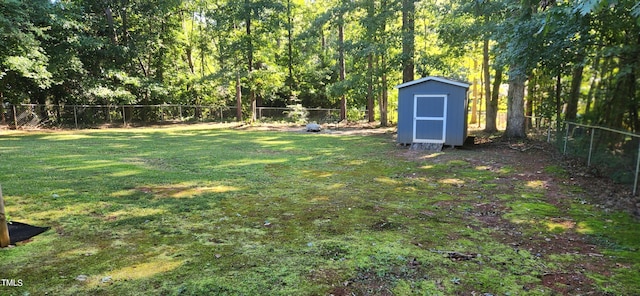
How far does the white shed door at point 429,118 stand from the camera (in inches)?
434

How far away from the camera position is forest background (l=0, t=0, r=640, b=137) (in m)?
7.46

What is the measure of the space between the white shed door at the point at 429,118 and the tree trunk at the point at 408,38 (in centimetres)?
497

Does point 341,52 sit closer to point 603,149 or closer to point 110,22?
point 110,22

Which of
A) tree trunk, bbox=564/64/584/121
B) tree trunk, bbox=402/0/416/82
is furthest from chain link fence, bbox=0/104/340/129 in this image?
tree trunk, bbox=564/64/584/121

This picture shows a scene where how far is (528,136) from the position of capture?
12344 millimetres

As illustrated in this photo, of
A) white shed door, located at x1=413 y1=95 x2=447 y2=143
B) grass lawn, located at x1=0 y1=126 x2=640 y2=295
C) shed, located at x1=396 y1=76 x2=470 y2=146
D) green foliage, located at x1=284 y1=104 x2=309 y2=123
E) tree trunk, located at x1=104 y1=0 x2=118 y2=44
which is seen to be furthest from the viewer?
green foliage, located at x1=284 y1=104 x2=309 y2=123

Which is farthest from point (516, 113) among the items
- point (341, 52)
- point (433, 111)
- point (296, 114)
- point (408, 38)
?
point (296, 114)

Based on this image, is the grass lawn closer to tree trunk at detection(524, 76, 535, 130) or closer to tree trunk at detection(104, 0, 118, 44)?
tree trunk at detection(524, 76, 535, 130)

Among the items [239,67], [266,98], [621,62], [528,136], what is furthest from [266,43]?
[621,62]

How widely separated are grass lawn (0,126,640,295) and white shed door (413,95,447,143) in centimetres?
396

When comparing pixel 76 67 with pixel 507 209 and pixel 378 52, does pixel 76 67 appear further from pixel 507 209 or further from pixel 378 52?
pixel 507 209

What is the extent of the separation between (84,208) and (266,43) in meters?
17.9

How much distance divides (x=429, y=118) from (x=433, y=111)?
0.81ft

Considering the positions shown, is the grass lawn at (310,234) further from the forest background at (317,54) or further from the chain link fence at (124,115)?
the chain link fence at (124,115)
